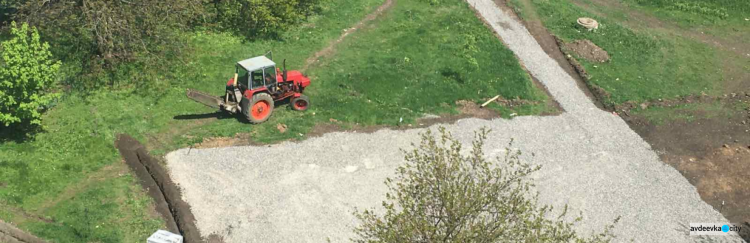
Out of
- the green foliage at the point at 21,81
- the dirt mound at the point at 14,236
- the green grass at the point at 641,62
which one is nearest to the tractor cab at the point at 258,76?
the green foliage at the point at 21,81

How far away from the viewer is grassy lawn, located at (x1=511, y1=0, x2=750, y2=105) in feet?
109

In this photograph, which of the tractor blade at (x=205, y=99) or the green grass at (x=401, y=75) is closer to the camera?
the tractor blade at (x=205, y=99)

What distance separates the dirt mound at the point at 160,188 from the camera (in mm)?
21344

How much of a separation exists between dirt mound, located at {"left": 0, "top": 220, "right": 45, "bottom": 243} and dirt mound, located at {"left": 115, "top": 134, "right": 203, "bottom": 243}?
397cm

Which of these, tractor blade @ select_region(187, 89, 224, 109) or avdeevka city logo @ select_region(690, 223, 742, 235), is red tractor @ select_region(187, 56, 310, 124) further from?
avdeevka city logo @ select_region(690, 223, 742, 235)

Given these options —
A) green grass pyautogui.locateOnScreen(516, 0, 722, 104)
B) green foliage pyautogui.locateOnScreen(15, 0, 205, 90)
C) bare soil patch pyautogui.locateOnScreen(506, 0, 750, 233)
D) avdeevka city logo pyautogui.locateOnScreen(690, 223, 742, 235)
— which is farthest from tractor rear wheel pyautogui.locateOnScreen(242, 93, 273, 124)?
avdeevka city logo pyautogui.locateOnScreen(690, 223, 742, 235)

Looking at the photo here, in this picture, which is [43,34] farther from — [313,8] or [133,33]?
[313,8]

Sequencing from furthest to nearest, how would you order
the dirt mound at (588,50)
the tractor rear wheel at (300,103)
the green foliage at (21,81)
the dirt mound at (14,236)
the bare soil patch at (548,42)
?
the dirt mound at (588,50) < the bare soil patch at (548,42) < the tractor rear wheel at (300,103) < the green foliage at (21,81) < the dirt mound at (14,236)

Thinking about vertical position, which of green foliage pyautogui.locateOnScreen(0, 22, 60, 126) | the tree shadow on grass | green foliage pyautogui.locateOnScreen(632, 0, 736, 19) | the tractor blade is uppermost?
green foliage pyautogui.locateOnScreen(0, 22, 60, 126)

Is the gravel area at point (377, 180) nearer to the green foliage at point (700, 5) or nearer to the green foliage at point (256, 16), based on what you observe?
the green foliage at point (256, 16)

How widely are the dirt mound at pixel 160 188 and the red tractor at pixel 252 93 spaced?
3.57 m

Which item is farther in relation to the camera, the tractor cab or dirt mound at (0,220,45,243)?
the tractor cab

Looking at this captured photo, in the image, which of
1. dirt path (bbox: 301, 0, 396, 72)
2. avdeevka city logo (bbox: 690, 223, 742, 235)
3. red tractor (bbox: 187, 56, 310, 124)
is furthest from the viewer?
dirt path (bbox: 301, 0, 396, 72)

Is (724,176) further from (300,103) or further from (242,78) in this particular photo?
(242,78)
